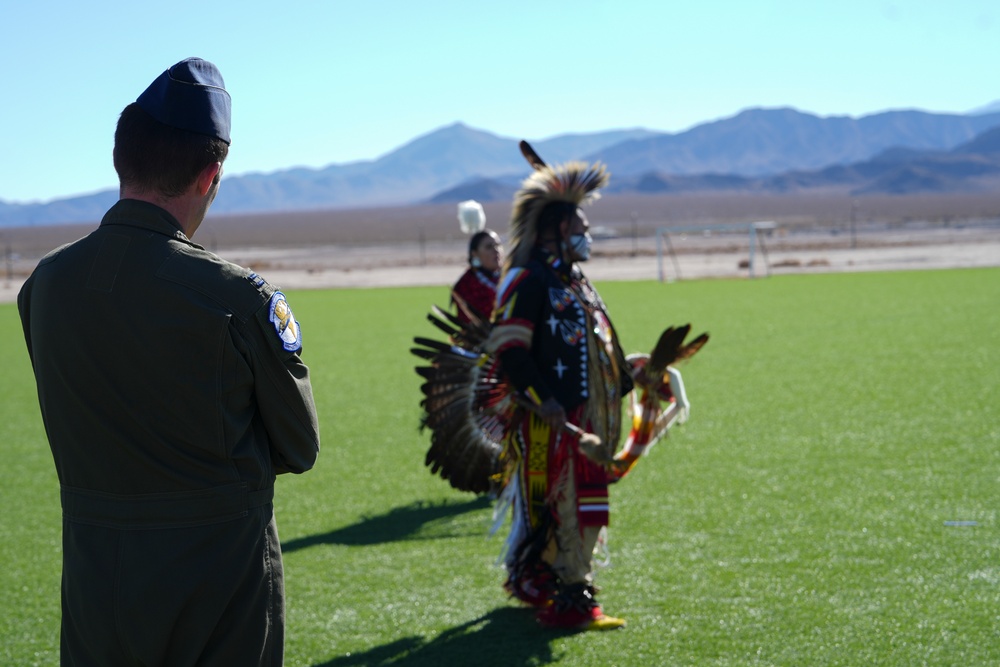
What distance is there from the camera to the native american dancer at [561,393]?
4.18m

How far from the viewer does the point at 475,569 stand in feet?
16.8

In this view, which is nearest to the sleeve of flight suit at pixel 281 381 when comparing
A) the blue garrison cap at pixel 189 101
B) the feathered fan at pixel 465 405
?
the blue garrison cap at pixel 189 101

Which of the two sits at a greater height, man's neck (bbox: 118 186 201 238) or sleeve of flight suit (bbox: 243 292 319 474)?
man's neck (bbox: 118 186 201 238)

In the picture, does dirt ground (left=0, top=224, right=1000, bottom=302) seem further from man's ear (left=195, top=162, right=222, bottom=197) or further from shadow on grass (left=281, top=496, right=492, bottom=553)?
man's ear (left=195, top=162, right=222, bottom=197)

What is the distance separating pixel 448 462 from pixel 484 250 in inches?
64.8

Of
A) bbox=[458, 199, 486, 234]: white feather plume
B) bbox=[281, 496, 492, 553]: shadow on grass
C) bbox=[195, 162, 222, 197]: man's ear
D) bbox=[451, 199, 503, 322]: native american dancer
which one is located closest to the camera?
bbox=[195, 162, 222, 197]: man's ear

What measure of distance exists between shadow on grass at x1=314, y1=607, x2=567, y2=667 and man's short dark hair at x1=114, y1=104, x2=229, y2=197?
2.53 metres

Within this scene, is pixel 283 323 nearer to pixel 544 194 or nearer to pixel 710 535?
pixel 544 194

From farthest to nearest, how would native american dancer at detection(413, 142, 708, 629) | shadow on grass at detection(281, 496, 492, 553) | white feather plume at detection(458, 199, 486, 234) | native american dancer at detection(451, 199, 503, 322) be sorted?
1. white feather plume at detection(458, 199, 486, 234)
2. native american dancer at detection(451, 199, 503, 322)
3. shadow on grass at detection(281, 496, 492, 553)
4. native american dancer at detection(413, 142, 708, 629)

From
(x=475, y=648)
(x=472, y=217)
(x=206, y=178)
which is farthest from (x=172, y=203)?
(x=472, y=217)

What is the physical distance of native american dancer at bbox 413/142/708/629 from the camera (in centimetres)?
418

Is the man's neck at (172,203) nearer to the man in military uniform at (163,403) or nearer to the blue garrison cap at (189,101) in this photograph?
the man in military uniform at (163,403)

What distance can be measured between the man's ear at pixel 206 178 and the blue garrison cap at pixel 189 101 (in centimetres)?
6

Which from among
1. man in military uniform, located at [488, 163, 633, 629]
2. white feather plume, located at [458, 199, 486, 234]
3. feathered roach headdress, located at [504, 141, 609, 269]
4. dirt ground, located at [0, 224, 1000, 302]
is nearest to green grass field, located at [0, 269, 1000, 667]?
man in military uniform, located at [488, 163, 633, 629]
